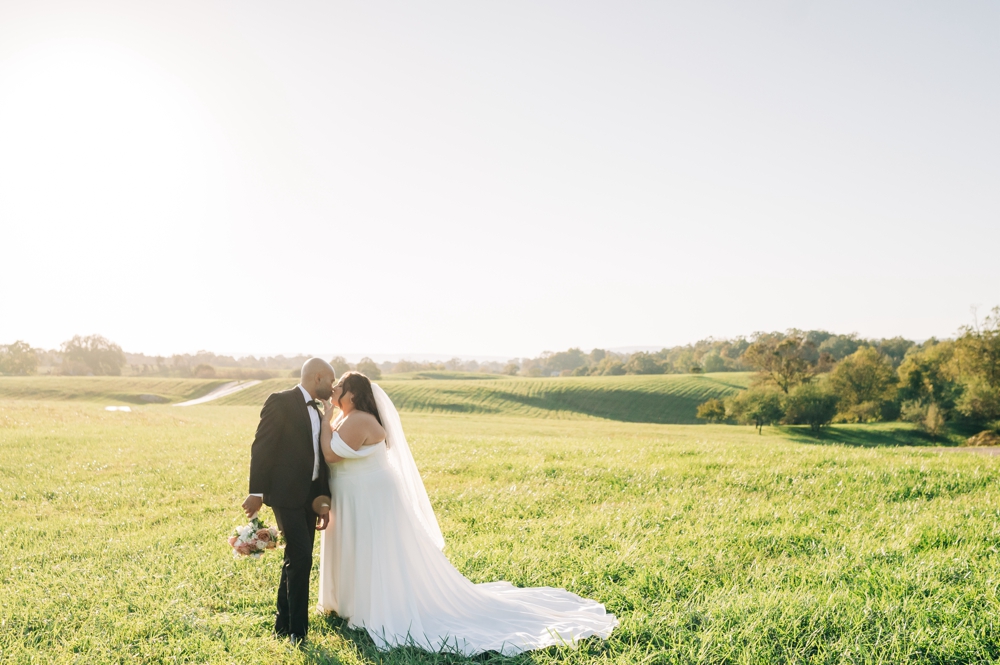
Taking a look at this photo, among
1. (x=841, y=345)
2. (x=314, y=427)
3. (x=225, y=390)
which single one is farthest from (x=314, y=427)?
(x=841, y=345)

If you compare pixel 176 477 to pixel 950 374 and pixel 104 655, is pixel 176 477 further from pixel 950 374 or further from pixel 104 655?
pixel 950 374

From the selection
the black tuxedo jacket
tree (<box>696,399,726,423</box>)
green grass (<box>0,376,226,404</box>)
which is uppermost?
the black tuxedo jacket

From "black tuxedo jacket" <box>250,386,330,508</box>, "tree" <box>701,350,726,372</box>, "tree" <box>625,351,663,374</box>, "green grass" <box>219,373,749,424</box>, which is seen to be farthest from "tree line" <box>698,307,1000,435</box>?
"black tuxedo jacket" <box>250,386,330,508</box>

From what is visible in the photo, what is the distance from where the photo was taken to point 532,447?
17.8m

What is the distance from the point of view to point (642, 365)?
12800 centimetres

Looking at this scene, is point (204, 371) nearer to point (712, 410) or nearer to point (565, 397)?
point (565, 397)

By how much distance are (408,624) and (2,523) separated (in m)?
9.95

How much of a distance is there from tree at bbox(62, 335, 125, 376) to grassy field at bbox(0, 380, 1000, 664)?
5104 inches

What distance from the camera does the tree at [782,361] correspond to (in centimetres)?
6588

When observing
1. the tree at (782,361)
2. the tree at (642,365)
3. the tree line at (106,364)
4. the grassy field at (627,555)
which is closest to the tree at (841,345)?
the tree at (642,365)

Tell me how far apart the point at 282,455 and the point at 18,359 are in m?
144

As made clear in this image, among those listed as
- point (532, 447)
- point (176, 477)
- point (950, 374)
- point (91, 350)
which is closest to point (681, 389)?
point (950, 374)

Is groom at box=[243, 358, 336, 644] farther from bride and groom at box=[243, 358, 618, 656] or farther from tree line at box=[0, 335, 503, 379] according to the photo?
tree line at box=[0, 335, 503, 379]

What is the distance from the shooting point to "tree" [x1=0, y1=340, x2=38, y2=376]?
114562 mm
